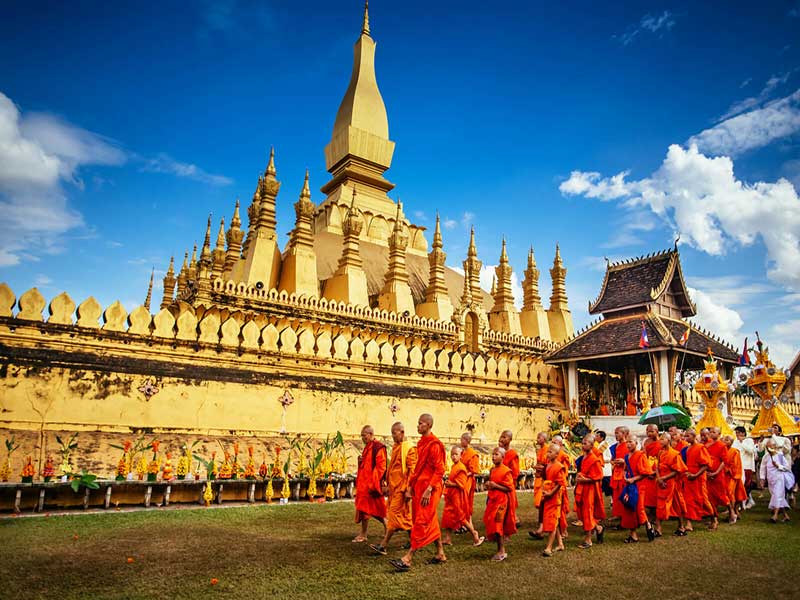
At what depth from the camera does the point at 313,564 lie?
618 cm

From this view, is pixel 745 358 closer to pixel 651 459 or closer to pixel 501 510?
pixel 651 459

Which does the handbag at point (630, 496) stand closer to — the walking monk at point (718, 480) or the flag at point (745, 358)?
the walking monk at point (718, 480)

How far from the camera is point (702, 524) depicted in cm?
1042

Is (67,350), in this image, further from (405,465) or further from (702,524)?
(702,524)

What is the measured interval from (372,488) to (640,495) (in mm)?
3932

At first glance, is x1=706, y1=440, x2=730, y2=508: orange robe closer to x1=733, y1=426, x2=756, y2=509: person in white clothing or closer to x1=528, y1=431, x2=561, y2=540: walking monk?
x1=733, y1=426, x2=756, y2=509: person in white clothing

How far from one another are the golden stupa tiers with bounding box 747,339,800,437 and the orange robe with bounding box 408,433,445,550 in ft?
43.2

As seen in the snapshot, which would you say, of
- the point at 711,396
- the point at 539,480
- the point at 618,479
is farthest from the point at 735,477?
the point at 711,396

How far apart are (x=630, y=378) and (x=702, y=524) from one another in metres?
12.8

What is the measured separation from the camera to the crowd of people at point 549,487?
702 cm

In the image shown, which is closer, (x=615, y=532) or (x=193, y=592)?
(x=193, y=592)

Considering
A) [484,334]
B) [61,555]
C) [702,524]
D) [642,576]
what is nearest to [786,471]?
[702,524]

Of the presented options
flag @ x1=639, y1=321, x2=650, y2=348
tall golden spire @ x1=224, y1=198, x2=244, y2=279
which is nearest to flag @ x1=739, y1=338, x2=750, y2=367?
flag @ x1=639, y1=321, x2=650, y2=348

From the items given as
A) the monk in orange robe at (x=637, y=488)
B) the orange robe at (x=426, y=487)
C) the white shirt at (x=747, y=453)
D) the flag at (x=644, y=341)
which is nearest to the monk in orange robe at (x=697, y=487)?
the monk in orange robe at (x=637, y=488)
